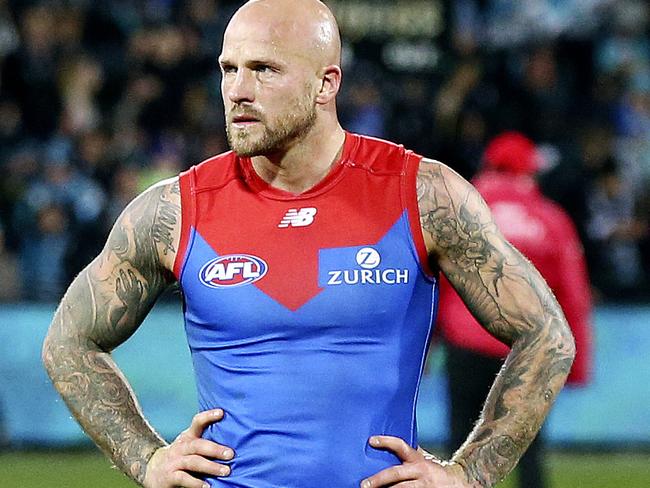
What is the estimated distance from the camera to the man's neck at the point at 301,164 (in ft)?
13.6

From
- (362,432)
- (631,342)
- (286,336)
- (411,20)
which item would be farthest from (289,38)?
(411,20)

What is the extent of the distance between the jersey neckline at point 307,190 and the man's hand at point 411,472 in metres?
0.71

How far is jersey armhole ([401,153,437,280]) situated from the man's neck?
0.22 meters

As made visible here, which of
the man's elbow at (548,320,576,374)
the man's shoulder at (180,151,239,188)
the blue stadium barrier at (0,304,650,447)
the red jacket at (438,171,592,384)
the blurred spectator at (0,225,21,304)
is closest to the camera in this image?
the man's elbow at (548,320,576,374)

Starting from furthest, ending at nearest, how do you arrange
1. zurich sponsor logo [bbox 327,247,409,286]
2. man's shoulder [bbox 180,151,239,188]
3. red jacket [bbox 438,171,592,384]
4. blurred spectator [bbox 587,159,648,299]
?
blurred spectator [bbox 587,159,648,299] → red jacket [bbox 438,171,592,384] → man's shoulder [bbox 180,151,239,188] → zurich sponsor logo [bbox 327,247,409,286]

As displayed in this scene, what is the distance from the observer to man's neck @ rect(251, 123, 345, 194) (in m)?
4.14

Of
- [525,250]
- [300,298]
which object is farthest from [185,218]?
[525,250]

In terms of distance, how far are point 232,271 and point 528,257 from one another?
3.84 meters

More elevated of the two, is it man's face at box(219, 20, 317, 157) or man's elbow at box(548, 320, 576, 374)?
man's face at box(219, 20, 317, 157)

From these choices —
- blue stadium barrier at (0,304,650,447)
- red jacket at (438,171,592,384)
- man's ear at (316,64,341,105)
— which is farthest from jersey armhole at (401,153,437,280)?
blue stadium barrier at (0,304,650,447)

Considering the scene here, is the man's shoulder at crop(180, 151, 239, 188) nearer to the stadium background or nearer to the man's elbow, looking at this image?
the man's elbow

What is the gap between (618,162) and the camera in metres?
13.4

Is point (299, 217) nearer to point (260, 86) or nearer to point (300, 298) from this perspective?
point (300, 298)

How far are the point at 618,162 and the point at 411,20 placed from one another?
2.38 metres
